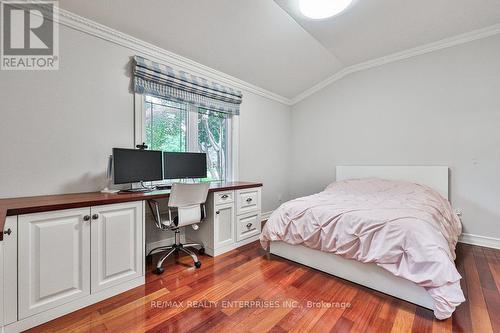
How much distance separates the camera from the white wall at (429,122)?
2.91 metres

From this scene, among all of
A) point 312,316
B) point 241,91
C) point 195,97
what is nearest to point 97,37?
point 195,97

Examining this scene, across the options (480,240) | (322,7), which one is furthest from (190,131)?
(480,240)

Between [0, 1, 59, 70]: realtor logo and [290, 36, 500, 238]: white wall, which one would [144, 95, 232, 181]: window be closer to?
[0, 1, 59, 70]: realtor logo

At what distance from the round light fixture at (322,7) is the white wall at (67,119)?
187 cm

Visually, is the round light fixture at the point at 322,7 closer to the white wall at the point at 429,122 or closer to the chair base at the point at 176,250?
the white wall at the point at 429,122

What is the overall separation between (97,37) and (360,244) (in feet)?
9.90

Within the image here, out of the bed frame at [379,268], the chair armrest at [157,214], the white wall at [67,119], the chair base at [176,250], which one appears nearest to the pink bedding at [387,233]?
the bed frame at [379,268]

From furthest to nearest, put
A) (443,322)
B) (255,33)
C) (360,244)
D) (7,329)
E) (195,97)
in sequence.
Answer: (195,97) → (255,33) → (360,244) → (443,322) → (7,329)

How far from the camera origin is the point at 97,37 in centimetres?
220

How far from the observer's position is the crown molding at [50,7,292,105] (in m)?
2.05

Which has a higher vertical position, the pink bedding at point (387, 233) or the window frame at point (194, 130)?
the window frame at point (194, 130)

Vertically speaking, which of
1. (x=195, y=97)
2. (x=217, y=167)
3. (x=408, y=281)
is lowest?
(x=408, y=281)

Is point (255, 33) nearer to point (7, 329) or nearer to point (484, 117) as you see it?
point (484, 117)

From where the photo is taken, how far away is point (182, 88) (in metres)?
2.80
